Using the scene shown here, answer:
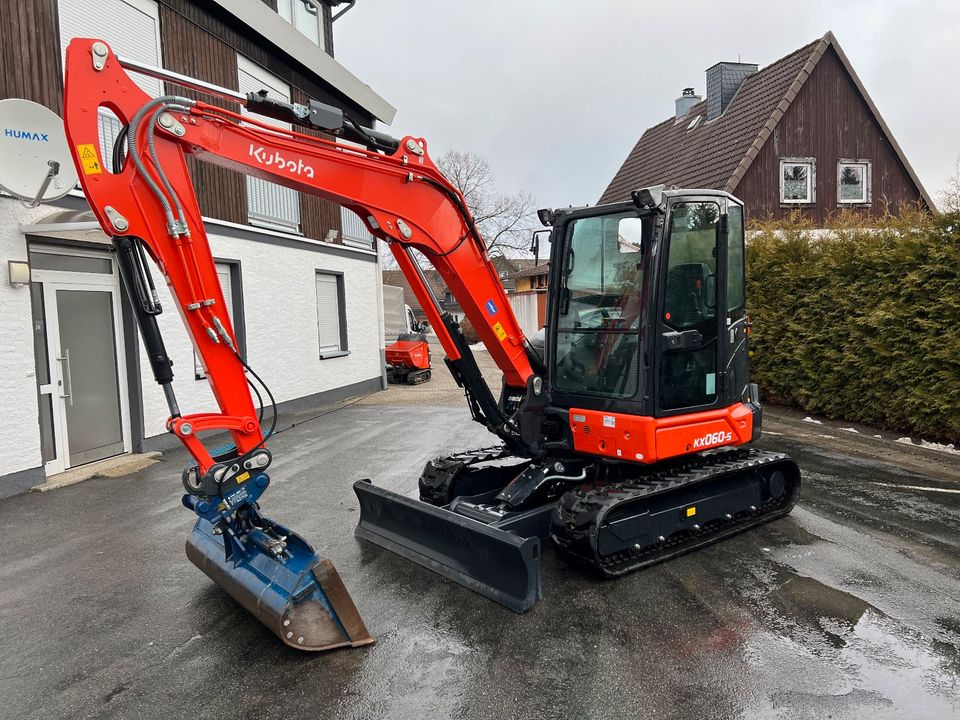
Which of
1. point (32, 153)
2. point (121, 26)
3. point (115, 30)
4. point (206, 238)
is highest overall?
point (121, 26)

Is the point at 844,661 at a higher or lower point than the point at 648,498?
lower

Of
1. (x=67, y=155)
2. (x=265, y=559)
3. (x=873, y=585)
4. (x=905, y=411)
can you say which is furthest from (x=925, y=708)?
(x=67, y=155)

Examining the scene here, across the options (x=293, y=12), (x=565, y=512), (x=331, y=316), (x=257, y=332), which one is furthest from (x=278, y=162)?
(x=293, y=12)

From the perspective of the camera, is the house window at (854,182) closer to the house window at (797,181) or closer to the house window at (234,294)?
the house window at (797,181)

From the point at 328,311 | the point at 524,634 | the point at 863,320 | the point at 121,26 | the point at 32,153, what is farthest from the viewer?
the point at 328,311

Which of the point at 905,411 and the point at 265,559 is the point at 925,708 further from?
the point at 905,411

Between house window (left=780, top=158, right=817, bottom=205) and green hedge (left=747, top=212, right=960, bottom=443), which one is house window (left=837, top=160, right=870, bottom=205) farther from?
green hedge (left=747, top=212, right=960, bottom=443)

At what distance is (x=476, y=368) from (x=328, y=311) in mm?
9513

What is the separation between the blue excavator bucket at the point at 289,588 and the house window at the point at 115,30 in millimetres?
5649

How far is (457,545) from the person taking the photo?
4.44 metres

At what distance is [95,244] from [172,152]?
5.43 m

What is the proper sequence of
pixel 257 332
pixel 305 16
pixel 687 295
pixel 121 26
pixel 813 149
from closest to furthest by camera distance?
1. pixel 687 295
2. pixel 121 26
3. pixel 257 332
4. pixel 305 16
5. pixel 813 149

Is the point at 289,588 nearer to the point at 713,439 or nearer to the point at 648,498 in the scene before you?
the point at 648,498

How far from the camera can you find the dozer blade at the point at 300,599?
11.5 feet
